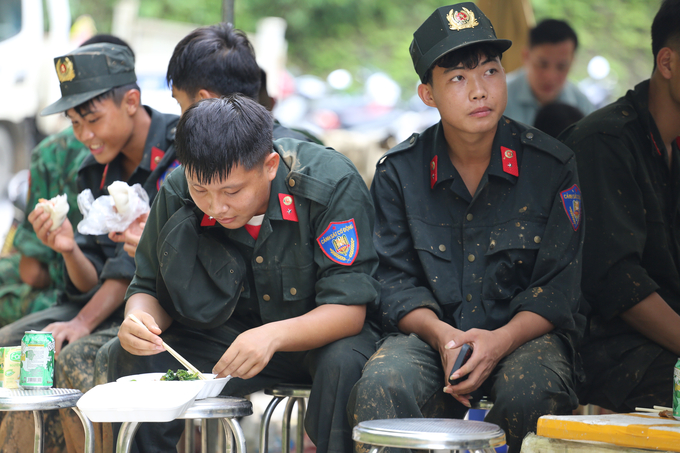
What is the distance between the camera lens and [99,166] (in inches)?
134

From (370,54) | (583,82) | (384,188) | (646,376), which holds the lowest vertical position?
(646,376)

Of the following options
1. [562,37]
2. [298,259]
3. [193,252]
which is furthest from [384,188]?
[562,37]

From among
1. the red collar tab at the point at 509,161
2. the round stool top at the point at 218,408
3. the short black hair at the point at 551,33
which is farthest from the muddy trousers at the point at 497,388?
the short black hair at the point at 551,33

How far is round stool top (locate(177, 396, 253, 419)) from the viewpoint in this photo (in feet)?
6.26

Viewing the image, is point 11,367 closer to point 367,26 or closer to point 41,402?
point 41,402

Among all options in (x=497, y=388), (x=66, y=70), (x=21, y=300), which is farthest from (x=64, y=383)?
(x=497, y=388)

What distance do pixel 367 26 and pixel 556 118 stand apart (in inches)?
550

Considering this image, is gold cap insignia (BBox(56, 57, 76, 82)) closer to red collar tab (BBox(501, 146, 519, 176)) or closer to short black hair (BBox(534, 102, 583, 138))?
red collar tab (BBox(501, 146, 519, 176))

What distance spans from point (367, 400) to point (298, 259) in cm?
59

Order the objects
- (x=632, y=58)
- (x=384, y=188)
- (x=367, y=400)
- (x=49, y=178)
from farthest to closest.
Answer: (x=632, y=58)
(x=49, y=178)
(x=384, y=188)
(x=367, y=400)

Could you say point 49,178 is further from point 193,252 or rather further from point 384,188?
point 384,188

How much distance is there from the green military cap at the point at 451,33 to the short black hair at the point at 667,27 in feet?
2.28

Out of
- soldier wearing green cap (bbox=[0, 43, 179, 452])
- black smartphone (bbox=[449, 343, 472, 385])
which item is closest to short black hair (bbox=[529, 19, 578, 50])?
soldier wearing green cap (bbox=[0, 43, 179, 452])

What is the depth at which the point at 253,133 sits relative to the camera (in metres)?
2.25
